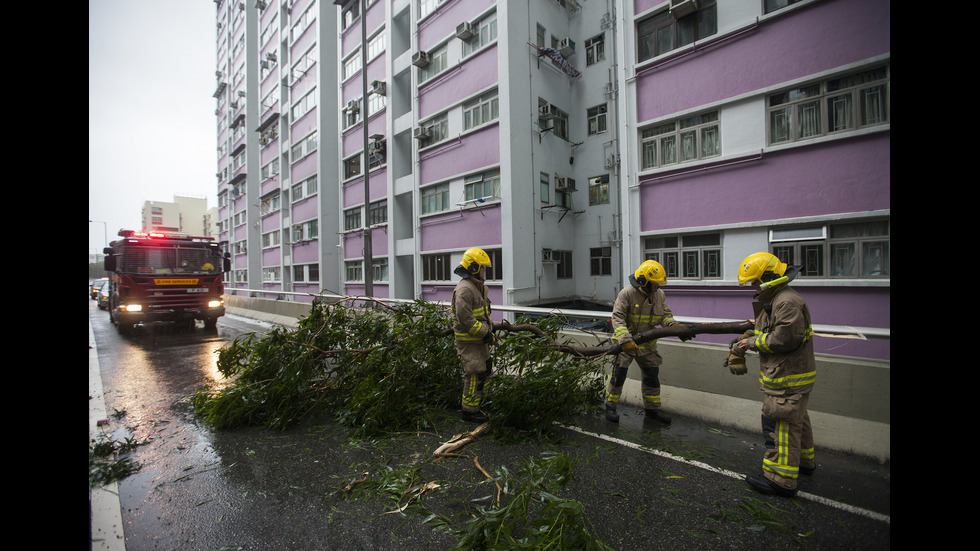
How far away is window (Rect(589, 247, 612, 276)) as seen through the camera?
1631cm

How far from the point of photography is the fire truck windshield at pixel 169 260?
11.1 metres

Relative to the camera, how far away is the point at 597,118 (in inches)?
660

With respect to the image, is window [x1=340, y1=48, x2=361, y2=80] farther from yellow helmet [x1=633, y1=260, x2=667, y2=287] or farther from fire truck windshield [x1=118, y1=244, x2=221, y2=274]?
yellow helmet [x1=633, y1=260, x2=667, y2=287]

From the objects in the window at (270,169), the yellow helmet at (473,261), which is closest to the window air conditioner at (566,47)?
the yellow helmet at (473,261)

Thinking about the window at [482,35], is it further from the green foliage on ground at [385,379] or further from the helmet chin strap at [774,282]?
the helmet chin strap at [774,282]

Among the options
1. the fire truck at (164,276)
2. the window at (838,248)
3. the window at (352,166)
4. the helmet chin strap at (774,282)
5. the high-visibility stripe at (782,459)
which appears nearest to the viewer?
the high-visibility stripe at (782,459)

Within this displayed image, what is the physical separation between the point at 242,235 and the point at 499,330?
4119 centimetres

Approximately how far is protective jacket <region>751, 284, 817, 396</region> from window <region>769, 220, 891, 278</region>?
22.2 ft

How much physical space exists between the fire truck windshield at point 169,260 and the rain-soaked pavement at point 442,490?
8235 millimetres

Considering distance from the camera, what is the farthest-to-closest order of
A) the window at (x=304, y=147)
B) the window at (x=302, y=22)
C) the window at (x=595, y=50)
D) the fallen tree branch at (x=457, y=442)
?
1. the window at (x=302, y=22)
2. the window at (x=304, y=147)
3. the window at (x=595, y=50)
4. the fallen tree branch at (x=457, y=442)

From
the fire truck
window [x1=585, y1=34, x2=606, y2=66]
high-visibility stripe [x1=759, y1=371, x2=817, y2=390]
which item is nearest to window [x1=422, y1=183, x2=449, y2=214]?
window [x1=585, y1=34, x2=606, y2=66]

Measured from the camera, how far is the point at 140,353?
9133 mm

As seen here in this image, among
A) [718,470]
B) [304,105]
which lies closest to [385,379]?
[718,470]
